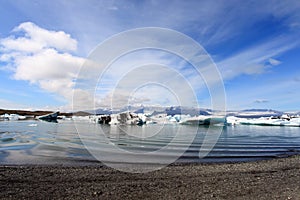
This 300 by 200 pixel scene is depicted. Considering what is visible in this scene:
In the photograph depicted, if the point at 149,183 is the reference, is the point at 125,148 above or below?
above

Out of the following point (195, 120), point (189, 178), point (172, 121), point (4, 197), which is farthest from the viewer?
point (172, 121)

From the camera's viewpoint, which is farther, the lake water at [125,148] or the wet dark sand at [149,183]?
the lake water at [125,148]

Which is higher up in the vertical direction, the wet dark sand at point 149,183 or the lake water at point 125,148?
the lake water at point 125,148

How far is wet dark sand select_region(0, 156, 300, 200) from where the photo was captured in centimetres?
633

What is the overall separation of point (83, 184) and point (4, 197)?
1.99m

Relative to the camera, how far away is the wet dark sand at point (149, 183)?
6.33 m

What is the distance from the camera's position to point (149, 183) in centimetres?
754

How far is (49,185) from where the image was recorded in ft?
23.1

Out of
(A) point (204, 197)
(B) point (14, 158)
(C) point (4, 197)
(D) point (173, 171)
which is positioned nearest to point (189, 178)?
(D) point (173, 171)

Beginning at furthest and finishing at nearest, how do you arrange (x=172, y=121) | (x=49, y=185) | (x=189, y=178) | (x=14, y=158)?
(x=172, y=121) < (x=14, y=158) < (x=189, y=178) < (x=49, y=185)

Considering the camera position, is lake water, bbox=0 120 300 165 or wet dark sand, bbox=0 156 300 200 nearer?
wet dark sand, bbox=0 156 300 200

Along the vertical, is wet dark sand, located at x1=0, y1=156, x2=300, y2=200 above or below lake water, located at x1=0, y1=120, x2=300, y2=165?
below

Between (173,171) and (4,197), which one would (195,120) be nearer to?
(173,171)

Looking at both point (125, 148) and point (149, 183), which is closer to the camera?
point (149, 183)
